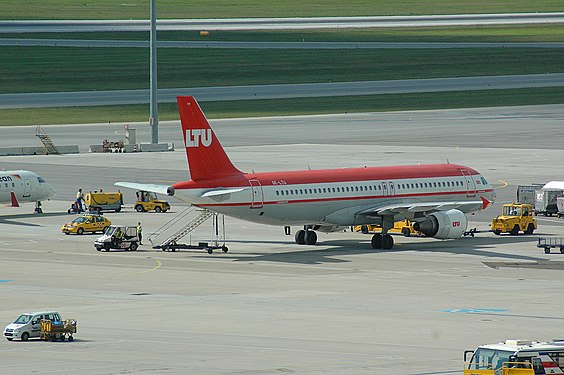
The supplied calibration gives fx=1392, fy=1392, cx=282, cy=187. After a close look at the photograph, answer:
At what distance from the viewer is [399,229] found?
278 ft

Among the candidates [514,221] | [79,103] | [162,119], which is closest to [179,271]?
[514,221]

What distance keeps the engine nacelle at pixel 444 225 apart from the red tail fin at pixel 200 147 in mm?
12409

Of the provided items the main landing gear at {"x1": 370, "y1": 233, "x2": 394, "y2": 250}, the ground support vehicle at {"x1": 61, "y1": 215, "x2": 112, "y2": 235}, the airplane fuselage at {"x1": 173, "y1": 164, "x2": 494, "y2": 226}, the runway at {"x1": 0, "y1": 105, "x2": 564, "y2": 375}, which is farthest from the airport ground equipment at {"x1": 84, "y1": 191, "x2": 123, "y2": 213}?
the main landing gear at {"x1": 370, "y1": 233, "x2": 394, "y2": 250}

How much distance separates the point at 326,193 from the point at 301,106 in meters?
106

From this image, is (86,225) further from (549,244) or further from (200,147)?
(549,244)

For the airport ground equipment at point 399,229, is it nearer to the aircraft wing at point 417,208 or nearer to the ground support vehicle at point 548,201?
the aircraft wing at point 417,208

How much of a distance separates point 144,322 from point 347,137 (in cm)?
9714

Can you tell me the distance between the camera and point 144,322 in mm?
51531

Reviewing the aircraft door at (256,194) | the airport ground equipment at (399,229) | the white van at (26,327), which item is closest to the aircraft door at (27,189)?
the airport ground equipment at (399,229)

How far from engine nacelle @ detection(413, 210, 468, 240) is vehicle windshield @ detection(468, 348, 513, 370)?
143 feet

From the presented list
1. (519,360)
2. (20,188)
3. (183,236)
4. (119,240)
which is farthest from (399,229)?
(519,360)

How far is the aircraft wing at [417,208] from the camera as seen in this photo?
3022 inches

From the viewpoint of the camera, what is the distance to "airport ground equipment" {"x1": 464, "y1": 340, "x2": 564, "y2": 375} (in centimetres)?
3431

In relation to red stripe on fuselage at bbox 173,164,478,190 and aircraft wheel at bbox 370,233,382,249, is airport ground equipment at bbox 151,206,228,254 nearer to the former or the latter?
red stripe on fuselage at bbox 173,164,478,190
